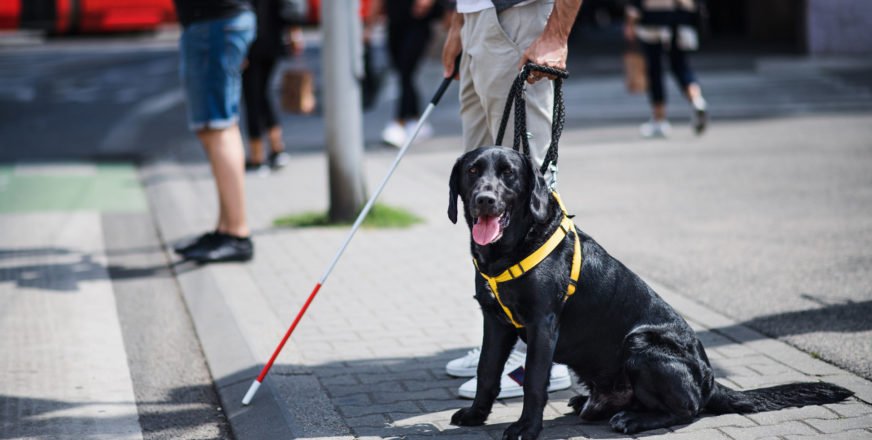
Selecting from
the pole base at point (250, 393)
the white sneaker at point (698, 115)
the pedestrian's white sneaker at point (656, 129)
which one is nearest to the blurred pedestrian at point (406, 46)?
the pedestrian's white sneaker at point (656, 129)

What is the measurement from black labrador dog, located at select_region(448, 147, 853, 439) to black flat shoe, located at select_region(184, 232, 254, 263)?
291cm

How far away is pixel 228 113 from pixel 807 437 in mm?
3972

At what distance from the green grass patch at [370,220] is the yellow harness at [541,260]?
3.77m

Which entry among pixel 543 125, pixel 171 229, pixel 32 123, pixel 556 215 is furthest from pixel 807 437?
pixel 32 123

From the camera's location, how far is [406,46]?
10.7m

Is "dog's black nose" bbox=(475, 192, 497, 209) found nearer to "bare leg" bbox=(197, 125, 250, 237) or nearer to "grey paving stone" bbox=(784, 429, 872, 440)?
"grey paving stone" bbox=(784, 429, 872, 440)

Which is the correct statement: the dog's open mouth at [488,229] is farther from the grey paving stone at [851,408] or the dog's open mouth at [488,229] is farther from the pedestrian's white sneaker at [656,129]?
the pedestrian's white sneaker at [656,129]

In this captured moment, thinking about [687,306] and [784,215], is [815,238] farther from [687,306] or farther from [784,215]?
[687,306]

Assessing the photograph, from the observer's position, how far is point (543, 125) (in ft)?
13.3

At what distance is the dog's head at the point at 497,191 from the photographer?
3.27 m

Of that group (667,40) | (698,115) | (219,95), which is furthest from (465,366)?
(667,40)

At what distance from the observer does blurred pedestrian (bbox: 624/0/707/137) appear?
33.9 feet

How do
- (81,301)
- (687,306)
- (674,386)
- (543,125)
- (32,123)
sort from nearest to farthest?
(674,386)
(543,125)
(687,306)
(81,301)
(32,123)

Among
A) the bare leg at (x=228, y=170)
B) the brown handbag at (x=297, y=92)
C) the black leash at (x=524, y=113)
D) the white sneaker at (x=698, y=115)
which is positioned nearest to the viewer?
the black leash at (x=524, y=113)
